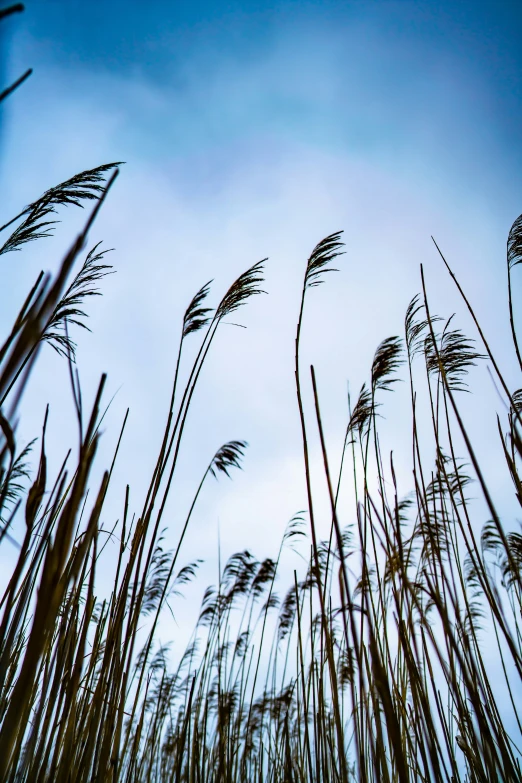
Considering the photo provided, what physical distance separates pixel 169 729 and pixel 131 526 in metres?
4.38

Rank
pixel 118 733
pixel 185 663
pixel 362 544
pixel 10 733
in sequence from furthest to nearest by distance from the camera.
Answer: pixel 185 663, pixel 362 544, pixel 118 733, pixel 10 733

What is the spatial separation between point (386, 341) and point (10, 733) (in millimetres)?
2114

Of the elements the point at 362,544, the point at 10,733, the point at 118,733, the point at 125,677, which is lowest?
Answer: the point at 10,733

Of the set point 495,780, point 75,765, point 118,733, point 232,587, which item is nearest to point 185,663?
point 232,587

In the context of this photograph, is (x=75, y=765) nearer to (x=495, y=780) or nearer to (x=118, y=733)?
(x=118, y=733)

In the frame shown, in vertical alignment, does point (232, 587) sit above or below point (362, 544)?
above

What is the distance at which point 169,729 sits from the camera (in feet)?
16.4

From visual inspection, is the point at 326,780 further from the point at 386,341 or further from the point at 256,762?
the point at 256,762

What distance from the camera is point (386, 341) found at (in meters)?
2.42

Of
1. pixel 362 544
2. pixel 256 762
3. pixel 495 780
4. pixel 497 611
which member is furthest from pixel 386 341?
pixel 256 762

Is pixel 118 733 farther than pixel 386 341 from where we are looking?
No

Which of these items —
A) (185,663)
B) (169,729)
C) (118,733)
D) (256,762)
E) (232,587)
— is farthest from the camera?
(185,663)

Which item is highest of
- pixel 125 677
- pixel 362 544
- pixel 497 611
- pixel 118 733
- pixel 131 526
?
pixel 131 526

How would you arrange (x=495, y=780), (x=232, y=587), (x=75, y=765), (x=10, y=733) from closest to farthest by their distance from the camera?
(x=10, y=733)
(x=495, y=780)
(x=75, y=765)
(x=232, y=587)
